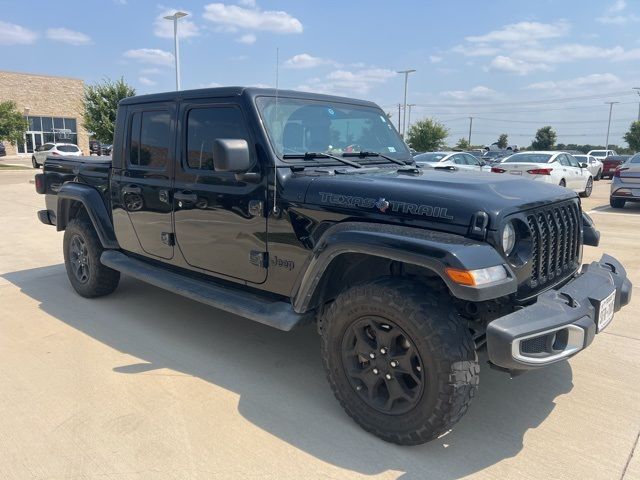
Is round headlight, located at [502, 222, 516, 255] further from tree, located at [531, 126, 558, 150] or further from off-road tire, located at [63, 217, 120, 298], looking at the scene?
tree, located at [531, 126, 558, 150]

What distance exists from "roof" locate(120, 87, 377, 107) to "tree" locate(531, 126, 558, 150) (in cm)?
5956

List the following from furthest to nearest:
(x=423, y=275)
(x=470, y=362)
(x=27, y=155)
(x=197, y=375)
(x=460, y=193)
→ (x=27, y=155), (x=197, y=375), (x=423, y=275), (x=460, y=193), (x=470, y=362)

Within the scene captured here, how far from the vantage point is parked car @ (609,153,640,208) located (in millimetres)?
11773

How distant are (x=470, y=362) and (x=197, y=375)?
1925 millimetres

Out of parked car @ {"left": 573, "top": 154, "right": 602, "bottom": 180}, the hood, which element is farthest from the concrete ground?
parked car @ {"left": 573, "top": 154, "right": 602, "bottom": 180}

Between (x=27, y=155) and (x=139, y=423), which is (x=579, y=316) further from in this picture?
(x=27, y=155)

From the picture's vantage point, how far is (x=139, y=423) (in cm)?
292

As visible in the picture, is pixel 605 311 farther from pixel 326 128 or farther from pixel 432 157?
pixel 432 157

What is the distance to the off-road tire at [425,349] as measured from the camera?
243 cm

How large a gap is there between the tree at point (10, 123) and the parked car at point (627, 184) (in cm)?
3346

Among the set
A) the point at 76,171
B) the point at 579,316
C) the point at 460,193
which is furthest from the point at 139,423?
the point at 76,171

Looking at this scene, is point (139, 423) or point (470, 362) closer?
point (470, 362)

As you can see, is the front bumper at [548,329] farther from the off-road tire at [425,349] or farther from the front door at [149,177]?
the front door at [149,177]

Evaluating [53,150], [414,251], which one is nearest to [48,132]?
[53,150]
